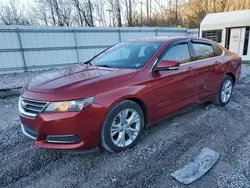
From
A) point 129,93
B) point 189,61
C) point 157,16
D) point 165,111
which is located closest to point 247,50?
point 189,61

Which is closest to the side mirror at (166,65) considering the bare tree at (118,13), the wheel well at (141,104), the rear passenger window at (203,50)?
the wheel well at (141,104)

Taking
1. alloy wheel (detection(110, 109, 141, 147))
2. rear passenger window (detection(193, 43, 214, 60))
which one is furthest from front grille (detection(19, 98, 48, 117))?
rear passenger window (detection(193, 43, 214, 60))

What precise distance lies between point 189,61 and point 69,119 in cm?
236

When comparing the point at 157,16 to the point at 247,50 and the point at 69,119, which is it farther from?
the point at 69,119

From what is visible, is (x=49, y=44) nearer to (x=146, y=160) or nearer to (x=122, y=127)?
(x=122, y=127)

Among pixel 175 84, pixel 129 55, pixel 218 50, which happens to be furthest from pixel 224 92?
pixel 129 55

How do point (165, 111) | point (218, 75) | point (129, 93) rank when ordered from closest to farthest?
point (129, 93) < point (165, 111) < point (218, 75)

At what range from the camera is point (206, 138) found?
10.0ft

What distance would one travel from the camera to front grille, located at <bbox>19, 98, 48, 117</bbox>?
2.26 metres

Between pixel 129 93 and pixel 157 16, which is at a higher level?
pixel 157 16

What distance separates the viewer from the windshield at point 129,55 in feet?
9.92

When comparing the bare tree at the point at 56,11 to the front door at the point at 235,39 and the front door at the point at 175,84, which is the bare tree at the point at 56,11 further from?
the front door at the point at 175,84

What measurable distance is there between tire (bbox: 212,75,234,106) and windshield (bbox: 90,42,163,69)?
194 centimetres

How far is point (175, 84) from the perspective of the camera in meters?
3.17
